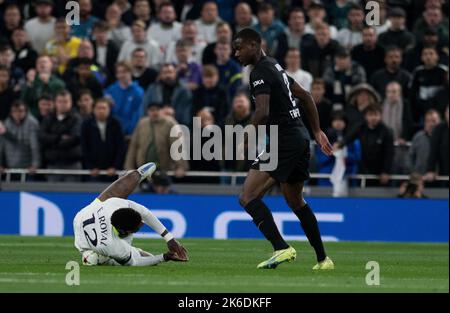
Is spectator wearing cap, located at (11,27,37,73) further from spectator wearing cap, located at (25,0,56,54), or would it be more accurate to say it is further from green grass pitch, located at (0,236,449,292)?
green grass pitch, located at (0,236,449,292)

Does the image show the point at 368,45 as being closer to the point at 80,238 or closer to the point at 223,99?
the point at 223,99

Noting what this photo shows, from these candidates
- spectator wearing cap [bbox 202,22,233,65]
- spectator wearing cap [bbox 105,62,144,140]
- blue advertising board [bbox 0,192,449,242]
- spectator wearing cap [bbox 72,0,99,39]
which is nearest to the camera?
blue advertising board [bbox 0,192,449,242]

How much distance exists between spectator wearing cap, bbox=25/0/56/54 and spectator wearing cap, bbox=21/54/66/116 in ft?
4.51

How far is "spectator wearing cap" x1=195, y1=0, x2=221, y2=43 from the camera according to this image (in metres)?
23.1

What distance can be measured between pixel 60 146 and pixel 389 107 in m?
5.79

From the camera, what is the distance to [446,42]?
887 inches

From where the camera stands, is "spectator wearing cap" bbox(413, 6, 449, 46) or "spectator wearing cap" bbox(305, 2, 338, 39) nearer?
"spectator wearing cap" bbox(413, 6, 449, 46)

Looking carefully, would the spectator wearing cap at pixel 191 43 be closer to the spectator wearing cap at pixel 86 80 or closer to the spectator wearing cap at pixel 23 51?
the spectator wearing cap at pixel 86 80

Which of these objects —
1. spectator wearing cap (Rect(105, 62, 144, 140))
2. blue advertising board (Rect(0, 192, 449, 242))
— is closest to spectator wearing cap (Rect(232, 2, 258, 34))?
spectator wearing cap (Rect(105, 62, 144, 140))

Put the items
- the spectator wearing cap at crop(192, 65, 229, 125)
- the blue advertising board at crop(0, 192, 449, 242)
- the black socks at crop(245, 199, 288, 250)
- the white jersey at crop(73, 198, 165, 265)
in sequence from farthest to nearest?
1. the spectator wearing cap at crop(192, 65, 229, 125)
2. the blue advertising board at crop(0, 192, 449, 242)
3. the black socks at crop(245, 199, 288, 250)
4. the white jersey at crop(73, 198, 165, 265)

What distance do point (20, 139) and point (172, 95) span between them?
282 cm

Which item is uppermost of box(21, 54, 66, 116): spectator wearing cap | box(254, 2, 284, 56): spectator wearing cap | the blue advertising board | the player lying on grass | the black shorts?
box(254, 2, 284, 56): spectator wearing cap

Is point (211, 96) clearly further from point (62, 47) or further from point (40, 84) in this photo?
point (62, 47)

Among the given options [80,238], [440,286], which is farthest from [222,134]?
[440,286]
